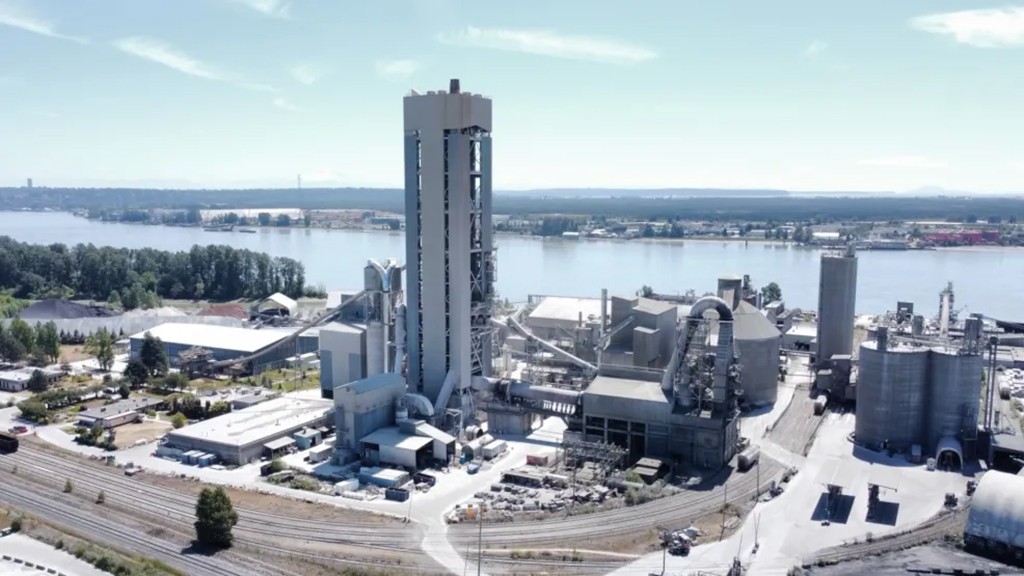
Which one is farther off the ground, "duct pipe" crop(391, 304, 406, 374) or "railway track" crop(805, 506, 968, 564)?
"duct pipe" crop(391, 304, 406, 374)

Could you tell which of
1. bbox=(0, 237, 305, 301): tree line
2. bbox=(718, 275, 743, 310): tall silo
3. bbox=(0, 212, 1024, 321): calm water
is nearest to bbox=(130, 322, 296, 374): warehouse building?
bbox=(718, 275, 743, 310): tall silo

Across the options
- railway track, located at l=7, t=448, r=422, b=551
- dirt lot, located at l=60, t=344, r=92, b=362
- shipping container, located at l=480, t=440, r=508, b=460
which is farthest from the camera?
dirt lot, located at l=60, t=344, r=92, b=362

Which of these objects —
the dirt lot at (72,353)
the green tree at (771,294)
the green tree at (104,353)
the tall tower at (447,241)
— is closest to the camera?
the tall tower at (447,241)

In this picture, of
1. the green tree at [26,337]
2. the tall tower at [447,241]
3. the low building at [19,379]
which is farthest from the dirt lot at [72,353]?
the tall tower at [447,241]

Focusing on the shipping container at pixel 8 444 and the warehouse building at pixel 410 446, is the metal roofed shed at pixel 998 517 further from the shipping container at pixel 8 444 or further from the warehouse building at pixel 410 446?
the shipping container at pixel 8 444

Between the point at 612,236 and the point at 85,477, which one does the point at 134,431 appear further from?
the point at 612,236

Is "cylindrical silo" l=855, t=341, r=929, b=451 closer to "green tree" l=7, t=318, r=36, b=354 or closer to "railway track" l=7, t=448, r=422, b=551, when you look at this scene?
"railway track" l=7, t=448, r=422, b=551
